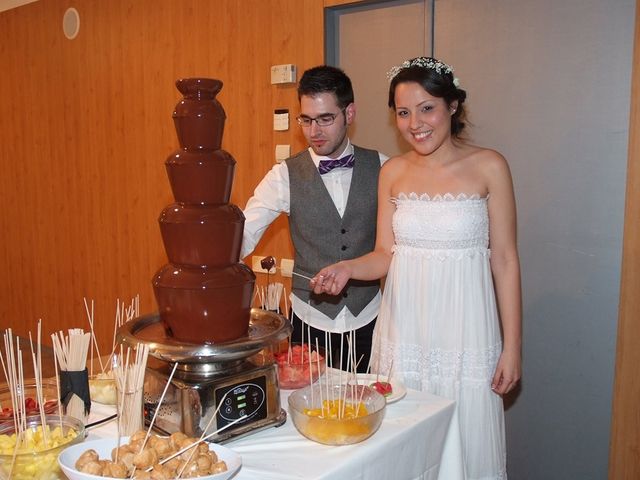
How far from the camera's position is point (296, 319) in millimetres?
2748

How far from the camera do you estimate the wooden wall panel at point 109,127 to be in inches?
151

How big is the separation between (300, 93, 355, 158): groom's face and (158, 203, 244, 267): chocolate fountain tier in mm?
1096

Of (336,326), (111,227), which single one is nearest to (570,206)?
(336,326)

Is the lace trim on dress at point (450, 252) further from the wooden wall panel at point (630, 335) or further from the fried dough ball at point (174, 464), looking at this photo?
the fried dough ball at point (174, 464)

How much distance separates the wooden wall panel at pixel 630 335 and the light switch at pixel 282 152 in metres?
1.73

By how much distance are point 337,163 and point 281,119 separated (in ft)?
3.90

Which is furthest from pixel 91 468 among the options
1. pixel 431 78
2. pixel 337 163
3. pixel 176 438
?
pixel 337 163

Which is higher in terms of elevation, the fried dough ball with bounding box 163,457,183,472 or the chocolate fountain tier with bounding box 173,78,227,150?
the chocolate fountain tier with bounding box 173,78,227,150

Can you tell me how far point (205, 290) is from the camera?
1446mm

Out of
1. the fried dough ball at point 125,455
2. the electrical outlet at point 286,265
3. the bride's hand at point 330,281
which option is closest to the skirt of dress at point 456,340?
the bride's hand at point 330,281

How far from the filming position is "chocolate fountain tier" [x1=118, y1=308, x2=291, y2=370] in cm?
137

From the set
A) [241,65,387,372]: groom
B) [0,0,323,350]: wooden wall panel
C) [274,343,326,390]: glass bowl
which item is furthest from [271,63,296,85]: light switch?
[274,343,326,390]: glass bowl

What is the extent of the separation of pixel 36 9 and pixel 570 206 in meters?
4.21

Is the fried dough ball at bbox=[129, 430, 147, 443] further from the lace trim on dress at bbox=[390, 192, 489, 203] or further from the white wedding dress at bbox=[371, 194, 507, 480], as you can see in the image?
the lace trim on dress at bbox=[390, 192, 489, 203]
